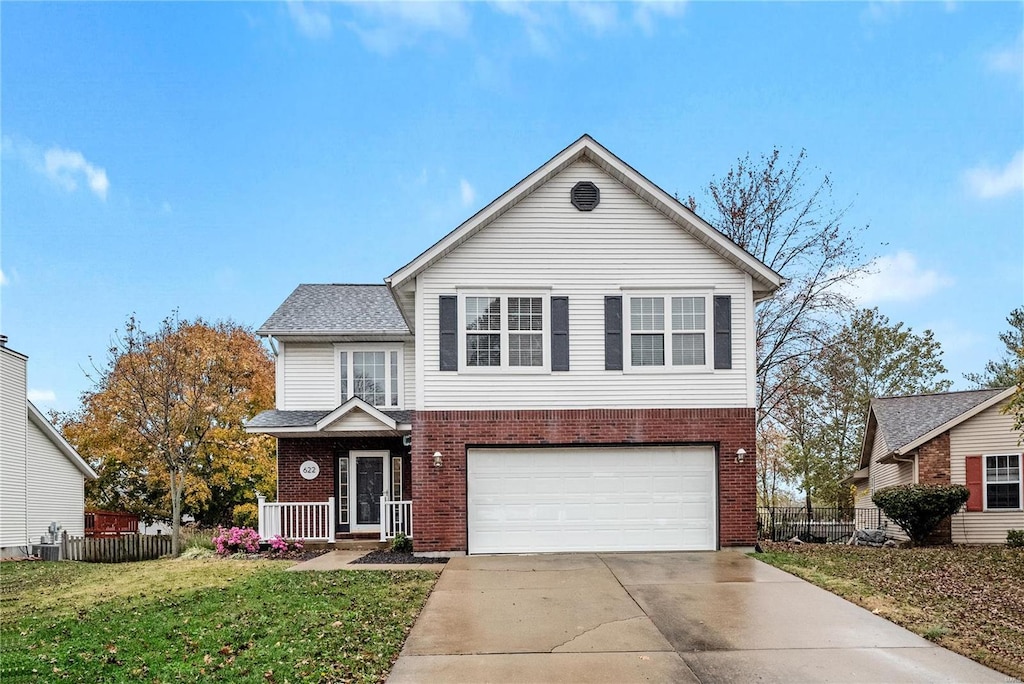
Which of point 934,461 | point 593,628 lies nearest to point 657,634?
point 593,628

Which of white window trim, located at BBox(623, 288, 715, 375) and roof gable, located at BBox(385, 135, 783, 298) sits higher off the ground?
roof gable, located at BBox(385, 135, 783, 298)

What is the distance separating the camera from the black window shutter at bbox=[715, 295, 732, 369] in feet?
49.0

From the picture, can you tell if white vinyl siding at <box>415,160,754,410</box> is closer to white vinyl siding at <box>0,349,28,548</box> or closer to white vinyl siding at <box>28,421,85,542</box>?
white vinyl siding at <box>0,349,28,548</box>

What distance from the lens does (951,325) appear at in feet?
113

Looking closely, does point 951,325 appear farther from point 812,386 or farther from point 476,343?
point 476,343

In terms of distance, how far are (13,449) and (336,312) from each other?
10620 mm

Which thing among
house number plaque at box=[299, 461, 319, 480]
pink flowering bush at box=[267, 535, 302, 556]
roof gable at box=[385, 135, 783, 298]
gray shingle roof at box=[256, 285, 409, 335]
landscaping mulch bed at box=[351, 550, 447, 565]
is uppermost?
roof gable at box=[385, 135, 783, 298]

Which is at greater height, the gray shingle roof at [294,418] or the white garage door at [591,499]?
the gray shingle roof at [294,418]

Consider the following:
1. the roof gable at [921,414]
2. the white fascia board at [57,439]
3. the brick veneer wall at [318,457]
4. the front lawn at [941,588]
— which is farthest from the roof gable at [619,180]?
the white fascia board at [57,439]

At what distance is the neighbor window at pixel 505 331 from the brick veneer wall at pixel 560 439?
1.02 meters

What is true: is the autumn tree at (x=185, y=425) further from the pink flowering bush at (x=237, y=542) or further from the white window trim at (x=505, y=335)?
the white window trim at (x=505, y=335)

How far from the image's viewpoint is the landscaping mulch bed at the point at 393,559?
14195 millimetres

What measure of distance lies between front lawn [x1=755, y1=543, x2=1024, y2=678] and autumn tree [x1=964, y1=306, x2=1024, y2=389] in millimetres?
20043

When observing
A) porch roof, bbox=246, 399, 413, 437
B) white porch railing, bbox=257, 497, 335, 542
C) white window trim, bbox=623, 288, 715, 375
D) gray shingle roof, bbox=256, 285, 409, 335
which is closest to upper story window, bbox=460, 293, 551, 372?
white window trim, bbox=623, 288, 715, 375
